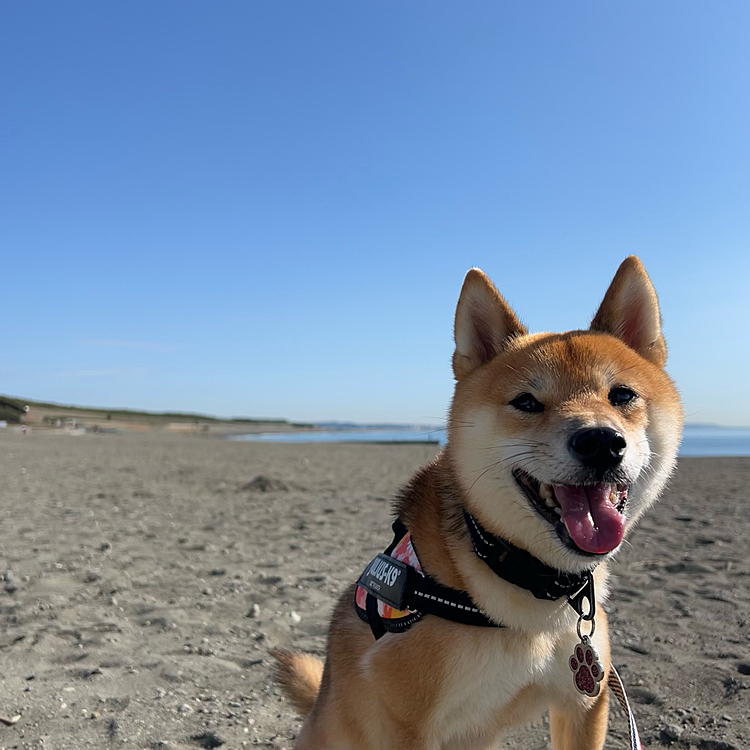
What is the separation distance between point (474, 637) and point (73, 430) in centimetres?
4138

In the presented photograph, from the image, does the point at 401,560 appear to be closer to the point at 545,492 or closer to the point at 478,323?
the point at 545,492

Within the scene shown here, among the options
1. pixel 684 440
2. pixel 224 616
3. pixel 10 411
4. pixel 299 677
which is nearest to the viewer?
pixel 299 677

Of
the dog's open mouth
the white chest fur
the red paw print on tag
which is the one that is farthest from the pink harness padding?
the red paw print on tag

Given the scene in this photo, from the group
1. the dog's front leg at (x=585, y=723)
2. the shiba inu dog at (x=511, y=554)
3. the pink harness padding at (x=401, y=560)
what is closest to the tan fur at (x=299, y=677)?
the shiba inu dog at (x=511, y=554)

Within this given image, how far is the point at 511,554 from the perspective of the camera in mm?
2016

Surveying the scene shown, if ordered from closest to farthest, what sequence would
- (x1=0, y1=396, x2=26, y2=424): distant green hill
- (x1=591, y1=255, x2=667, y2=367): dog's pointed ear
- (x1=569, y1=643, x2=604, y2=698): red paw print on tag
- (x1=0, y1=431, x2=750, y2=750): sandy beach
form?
(x1=569, y1=643, x2=604, y2=698): red paw print on tag
(x1=591, y1=255, x2=667, y2=367): dog's pointed ear
(x1=0, y1=431, x2=750, y2=750): sandy beach
(x1=0, y1=396, x2=26, y2=424): distant green hill

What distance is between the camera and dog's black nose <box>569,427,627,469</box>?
1862 mm

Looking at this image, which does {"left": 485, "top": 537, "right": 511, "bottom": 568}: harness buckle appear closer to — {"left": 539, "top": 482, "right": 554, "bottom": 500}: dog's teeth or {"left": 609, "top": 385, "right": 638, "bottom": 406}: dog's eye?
{"left": 539, "top": 482, "right": 554, "bottom": 500}: dog's teeth

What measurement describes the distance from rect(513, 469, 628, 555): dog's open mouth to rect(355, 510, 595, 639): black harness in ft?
0.61

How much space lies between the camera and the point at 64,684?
3143mm

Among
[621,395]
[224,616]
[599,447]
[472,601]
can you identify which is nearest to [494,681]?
[472,601]

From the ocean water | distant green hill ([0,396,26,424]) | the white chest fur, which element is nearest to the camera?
the white chest fur

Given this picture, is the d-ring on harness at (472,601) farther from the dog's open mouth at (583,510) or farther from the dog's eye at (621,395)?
the dog's eye at (621,395)

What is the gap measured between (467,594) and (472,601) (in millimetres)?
27
